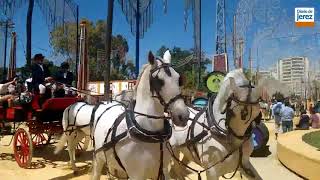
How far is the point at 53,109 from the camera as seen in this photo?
476 inches

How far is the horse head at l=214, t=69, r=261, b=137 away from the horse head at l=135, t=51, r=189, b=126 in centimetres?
134

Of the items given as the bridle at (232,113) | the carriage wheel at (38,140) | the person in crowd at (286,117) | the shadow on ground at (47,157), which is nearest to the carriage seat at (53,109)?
the shadow on ground at (47,157)

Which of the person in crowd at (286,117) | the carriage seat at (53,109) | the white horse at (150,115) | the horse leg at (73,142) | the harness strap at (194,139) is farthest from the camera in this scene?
the person in crowd at (286,117)

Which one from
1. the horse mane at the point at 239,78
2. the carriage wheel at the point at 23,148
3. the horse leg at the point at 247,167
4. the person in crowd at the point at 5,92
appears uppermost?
the horse mane at the point at 239,78

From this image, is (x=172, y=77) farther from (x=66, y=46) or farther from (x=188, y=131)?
(x=66, y=46)

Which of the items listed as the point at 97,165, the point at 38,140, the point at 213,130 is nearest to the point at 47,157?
the point at 38,140

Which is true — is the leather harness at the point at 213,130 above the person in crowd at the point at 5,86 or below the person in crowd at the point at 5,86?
below

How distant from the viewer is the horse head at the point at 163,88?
5.12 m

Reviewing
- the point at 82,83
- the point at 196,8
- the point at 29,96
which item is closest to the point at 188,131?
the point at 29,96

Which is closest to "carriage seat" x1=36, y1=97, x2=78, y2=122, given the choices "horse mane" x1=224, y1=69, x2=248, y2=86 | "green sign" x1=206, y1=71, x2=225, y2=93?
"green sign" x1=206, y1=71, x2=225, y2=93

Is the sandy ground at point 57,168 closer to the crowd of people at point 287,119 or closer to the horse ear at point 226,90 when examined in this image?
the horse ear at point 226,90

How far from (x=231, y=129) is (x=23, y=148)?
277 inches

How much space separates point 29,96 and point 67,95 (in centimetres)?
109

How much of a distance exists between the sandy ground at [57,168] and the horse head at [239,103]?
12.5 ft
